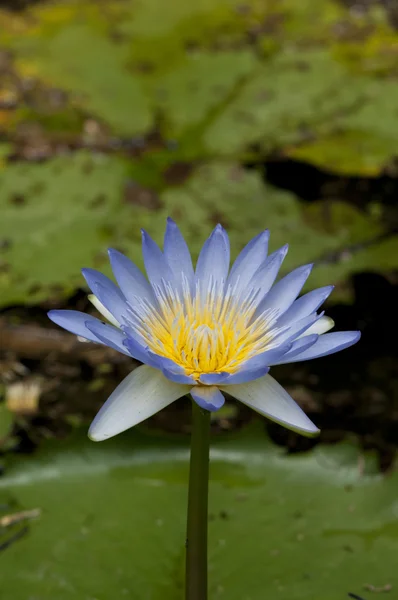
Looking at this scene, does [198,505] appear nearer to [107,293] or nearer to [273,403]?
[273,403]

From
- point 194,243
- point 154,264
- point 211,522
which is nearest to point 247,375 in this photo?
point 154,264

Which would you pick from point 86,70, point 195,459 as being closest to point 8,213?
point 86,70

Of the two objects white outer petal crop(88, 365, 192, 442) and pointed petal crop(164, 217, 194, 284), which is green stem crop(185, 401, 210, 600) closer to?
white outer petal crop(88, 365, 192, 442)

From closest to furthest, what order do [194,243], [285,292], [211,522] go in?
[285,292], [211,522], [194,243]

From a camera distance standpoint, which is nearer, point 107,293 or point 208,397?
point 208,397

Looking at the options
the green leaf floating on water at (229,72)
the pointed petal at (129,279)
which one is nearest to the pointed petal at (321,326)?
the pointed petal at (129,279)
